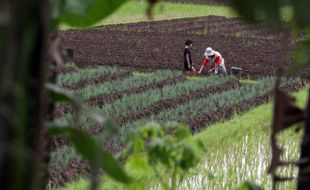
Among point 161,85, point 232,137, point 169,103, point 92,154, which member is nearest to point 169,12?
point 161,85

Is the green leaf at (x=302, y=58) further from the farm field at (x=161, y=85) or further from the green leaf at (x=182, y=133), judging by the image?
the green leaf at (x=182, y=133)

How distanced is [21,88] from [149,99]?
10.5 m

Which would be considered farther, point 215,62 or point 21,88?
point 215,62

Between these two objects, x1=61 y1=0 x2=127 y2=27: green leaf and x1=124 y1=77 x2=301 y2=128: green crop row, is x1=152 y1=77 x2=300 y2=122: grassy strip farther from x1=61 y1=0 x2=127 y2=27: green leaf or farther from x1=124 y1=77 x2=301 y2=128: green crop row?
x1=61 y1=0 x2=127 y2=27: green leaf

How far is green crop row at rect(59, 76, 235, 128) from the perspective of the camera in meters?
9.80

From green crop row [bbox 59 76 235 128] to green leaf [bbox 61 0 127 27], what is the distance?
790cm

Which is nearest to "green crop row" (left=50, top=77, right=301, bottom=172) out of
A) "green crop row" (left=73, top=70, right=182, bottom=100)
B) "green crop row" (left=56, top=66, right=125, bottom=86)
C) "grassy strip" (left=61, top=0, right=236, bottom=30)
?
"green crop row" (left=73, top=70, right=182, bottom=100)

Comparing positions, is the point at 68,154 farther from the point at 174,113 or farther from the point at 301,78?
the point at 301,78

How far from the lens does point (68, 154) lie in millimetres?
7309

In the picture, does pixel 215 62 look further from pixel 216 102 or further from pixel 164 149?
pixel 164 149

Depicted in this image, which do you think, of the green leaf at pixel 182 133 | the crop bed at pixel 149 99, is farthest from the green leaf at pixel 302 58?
the crop bed at pixel 149 99

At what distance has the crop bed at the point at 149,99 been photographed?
814cm

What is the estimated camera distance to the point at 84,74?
41.9ft

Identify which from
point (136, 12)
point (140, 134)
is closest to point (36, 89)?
point (140, 134)
